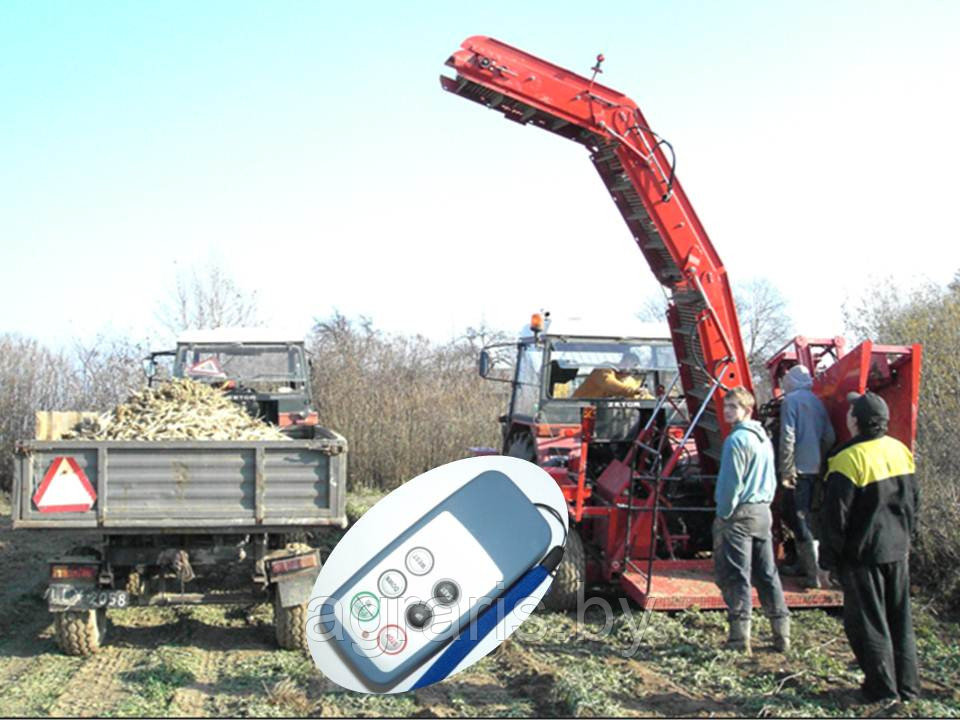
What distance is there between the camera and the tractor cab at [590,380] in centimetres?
796

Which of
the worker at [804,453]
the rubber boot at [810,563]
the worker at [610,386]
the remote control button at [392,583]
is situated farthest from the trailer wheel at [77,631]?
the rubber boot at [810,563]

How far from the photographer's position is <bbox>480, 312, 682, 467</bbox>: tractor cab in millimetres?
7965

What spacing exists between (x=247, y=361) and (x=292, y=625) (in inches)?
190

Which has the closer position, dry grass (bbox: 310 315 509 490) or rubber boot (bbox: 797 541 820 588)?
rubber boot (bbox: 797 541 820 588)

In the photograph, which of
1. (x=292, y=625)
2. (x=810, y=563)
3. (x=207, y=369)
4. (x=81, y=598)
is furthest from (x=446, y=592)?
(x=207, y=369)

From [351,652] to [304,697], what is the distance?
259 cm

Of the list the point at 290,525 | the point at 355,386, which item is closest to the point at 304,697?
the point at 290,525

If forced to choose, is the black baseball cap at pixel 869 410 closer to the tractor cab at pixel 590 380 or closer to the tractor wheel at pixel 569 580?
the tractor wheel at pixel 569 580

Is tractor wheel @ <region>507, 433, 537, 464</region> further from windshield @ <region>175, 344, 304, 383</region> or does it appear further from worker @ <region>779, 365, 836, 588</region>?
windshield @ <region>175, 344, 304, 383</region>

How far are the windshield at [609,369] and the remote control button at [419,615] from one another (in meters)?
5.74

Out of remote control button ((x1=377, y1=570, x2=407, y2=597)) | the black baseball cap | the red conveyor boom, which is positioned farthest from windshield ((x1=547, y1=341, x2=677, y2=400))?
remote control button ((x1=377, y1=570, x2=407, y2=597))

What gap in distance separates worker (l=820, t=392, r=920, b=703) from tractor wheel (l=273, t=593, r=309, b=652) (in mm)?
3404

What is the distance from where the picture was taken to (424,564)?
8.38 feet

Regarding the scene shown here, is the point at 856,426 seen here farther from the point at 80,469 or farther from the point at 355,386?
the point at 355,386
